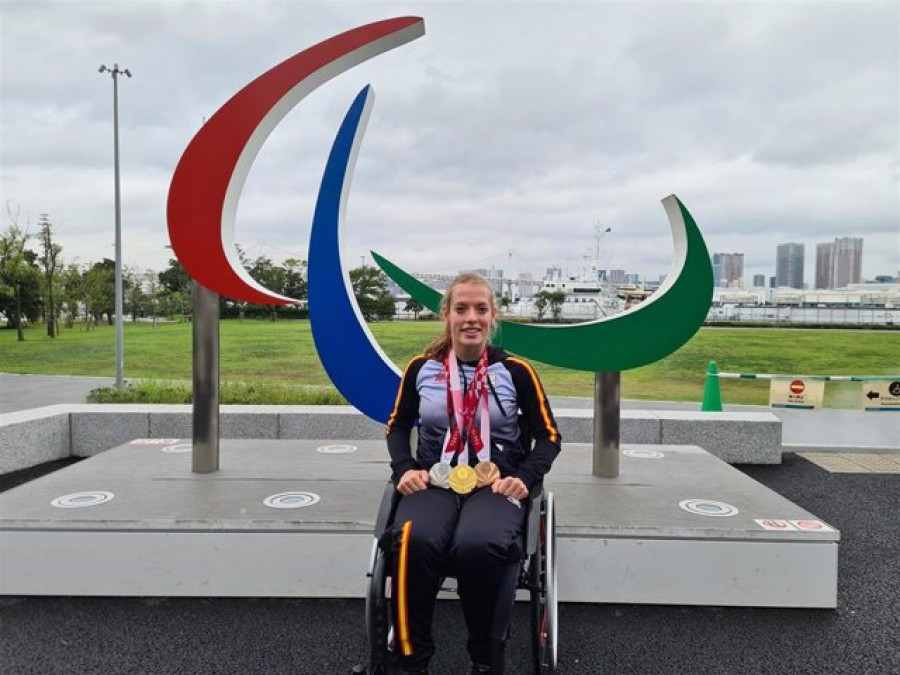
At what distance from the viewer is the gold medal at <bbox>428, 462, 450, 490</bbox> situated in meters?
2.34

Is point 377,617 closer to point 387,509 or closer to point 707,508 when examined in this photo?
point 387,509

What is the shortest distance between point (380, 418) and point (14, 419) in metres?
3.42

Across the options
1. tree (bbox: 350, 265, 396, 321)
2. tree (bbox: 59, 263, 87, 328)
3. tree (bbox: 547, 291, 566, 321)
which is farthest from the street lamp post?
tree (bbox: 547, 291, 566, 321)

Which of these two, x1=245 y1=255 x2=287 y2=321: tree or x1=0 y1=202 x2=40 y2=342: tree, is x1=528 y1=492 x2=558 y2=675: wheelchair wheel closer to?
x1=245 y1=255 x2=287 y2=321: tree

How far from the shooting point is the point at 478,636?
2.08m

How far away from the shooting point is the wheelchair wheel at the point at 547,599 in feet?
6.98

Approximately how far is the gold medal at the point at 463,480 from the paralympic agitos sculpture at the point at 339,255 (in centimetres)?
155

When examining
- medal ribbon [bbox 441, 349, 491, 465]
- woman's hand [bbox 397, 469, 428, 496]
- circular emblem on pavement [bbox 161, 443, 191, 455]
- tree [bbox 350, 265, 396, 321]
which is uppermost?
tree [bbox 350, 265, 396, 321]

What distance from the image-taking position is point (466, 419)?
2434 mm

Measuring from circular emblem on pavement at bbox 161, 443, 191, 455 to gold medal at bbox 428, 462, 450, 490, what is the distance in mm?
2751

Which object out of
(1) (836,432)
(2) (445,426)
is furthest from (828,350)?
(2) (445,426)

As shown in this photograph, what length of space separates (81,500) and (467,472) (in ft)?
7.20

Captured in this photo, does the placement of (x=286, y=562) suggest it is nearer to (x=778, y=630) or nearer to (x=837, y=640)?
(x=778, y=630)

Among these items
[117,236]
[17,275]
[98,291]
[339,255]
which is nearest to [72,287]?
[98,291]
